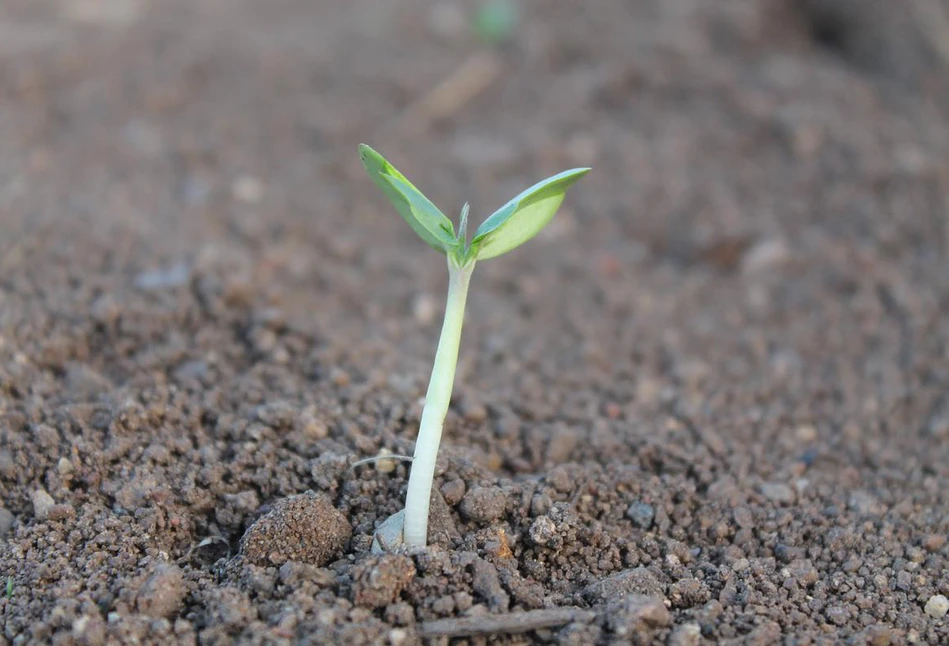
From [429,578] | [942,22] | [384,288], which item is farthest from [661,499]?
[942,22]

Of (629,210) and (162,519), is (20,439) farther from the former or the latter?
(629,210)

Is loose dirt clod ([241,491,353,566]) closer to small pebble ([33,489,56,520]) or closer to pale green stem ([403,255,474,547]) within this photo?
pale green stem ([403,255,474,547])

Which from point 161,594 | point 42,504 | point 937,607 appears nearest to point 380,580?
point 161,594

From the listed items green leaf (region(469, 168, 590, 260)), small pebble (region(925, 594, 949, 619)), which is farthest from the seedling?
small pebble (region(925, 594, 949, 619))

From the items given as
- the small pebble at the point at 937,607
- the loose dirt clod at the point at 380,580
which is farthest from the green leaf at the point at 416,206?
the small pebble at the point at 937,607

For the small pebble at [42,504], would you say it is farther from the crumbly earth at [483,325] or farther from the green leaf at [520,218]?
the green leaf at [520,218]

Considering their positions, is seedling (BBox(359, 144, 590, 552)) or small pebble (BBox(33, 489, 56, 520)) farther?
small pebble (BBox(33, 489, 56, 520))
